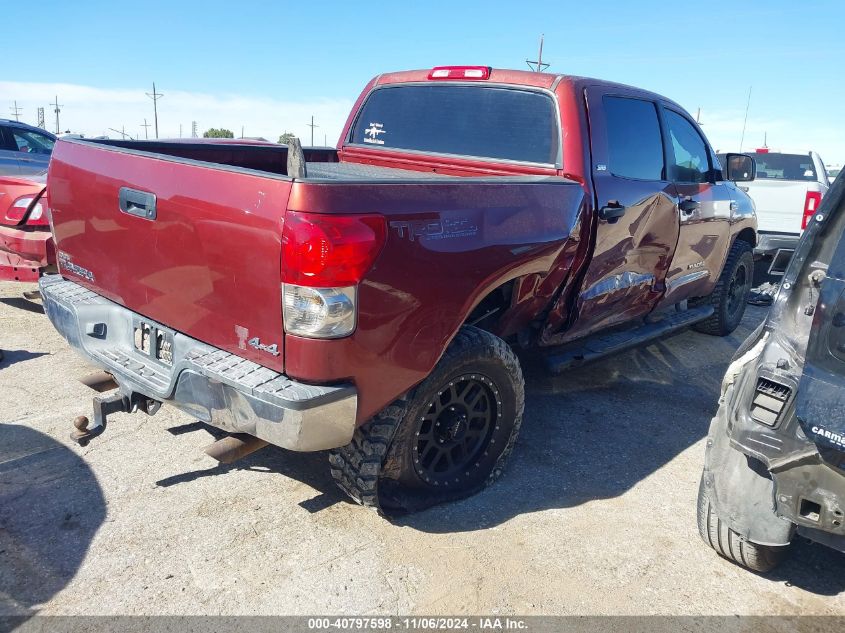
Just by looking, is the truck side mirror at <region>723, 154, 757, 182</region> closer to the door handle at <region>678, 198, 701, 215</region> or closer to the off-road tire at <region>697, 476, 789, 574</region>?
the door handle at <region>678, 198, 701, 215</region>

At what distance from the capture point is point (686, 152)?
4.94m

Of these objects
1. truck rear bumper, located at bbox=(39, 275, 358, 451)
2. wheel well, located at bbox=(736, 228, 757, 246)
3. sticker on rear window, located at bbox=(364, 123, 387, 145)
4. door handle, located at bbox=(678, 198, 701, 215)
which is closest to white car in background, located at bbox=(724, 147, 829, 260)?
wheel well, located at bbox=(736, 228, 757, 246)

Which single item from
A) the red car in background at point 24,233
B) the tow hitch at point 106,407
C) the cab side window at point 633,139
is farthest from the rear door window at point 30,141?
the cab side window at point 633,139

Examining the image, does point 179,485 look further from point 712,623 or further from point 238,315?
point 712,623

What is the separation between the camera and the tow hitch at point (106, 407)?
2.98 m

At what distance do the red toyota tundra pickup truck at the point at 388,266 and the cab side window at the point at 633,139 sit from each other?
0.06ft

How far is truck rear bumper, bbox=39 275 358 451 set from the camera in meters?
2.37

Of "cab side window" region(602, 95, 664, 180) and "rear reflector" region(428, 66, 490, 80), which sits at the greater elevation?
"rear reflector" region(428, 66, 490, 80)

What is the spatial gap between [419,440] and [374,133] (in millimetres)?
2443

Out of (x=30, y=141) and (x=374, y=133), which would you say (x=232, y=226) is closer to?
(x=374, y=133)

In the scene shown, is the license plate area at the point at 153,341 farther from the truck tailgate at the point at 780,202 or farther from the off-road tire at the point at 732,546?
the truck tailgate at the point at 780,202

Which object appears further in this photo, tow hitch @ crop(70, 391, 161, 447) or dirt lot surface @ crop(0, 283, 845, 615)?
tow hitch @ crop(70, 391, 161, 447)

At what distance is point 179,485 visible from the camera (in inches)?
128

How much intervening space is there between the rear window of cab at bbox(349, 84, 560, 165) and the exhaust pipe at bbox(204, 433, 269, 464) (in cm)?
220
